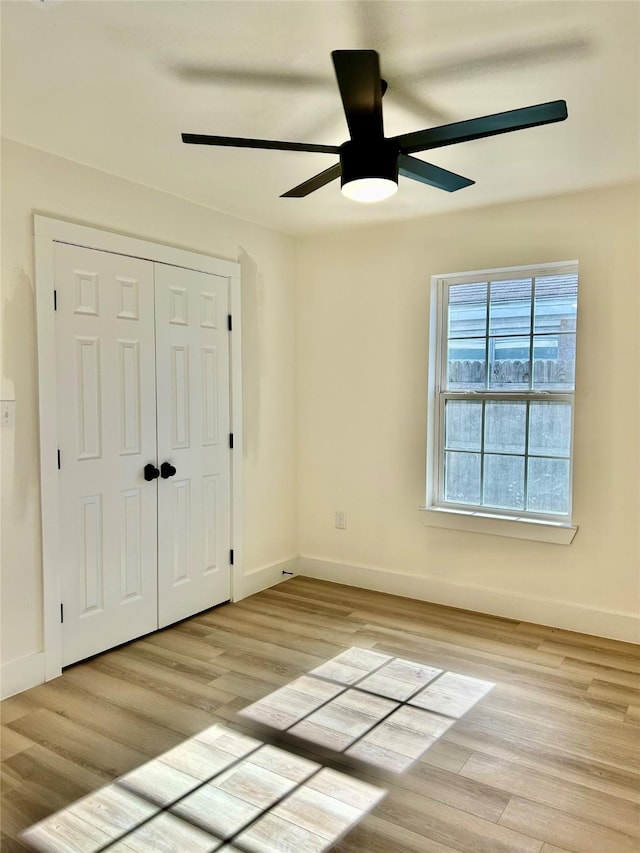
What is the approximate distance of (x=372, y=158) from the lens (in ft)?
6.82

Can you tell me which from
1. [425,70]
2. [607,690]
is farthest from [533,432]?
[425,70]

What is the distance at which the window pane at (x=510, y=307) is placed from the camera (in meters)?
3.66

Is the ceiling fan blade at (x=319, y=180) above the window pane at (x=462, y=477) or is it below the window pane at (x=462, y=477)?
above

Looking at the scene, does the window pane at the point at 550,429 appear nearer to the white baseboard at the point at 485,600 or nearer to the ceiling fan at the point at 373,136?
the white baseboard at the point at 485,600

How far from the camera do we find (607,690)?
280 centimetres

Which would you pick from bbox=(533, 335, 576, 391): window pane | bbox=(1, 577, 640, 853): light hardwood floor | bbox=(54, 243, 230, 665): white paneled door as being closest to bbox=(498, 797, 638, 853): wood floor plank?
bbox=(1, 577, 640, 853): light hardwood floor

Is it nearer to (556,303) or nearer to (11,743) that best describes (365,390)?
(556,303)

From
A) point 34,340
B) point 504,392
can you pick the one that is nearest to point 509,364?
point 504,392

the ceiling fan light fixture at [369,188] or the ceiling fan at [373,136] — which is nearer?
the ceiling fan at [373,136]

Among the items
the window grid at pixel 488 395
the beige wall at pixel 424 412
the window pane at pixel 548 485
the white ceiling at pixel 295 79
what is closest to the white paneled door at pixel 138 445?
the white ceiling at pixel 295 79

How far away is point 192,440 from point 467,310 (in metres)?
1.94

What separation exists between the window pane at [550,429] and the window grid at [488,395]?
0.02m

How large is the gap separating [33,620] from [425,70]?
112 inches

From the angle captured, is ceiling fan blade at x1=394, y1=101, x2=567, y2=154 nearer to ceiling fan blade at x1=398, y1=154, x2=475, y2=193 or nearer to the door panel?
A: ceiling fan blade at x1=398, y1=154, x2=475, y2=193
